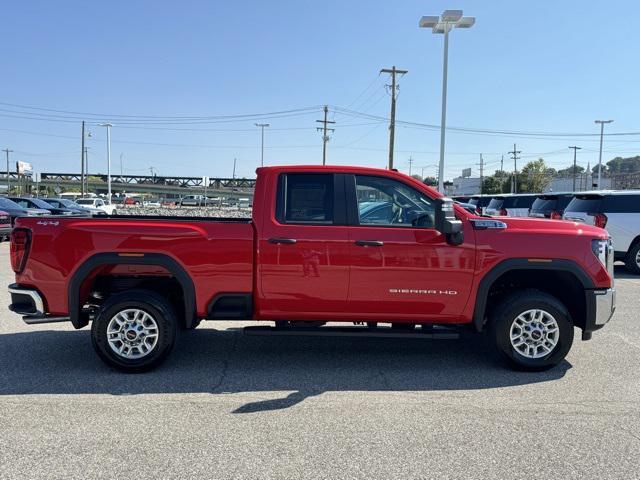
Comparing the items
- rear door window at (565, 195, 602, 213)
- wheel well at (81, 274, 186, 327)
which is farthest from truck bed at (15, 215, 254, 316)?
rear door window at (565, 195, 602, 213)

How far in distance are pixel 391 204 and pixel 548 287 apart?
76.8 inches

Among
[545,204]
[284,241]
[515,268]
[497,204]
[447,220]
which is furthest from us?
[497,204]

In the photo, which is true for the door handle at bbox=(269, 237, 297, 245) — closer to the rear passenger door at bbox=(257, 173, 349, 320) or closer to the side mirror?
the rear passenger door at bbox=(257, 173, 349, 320)

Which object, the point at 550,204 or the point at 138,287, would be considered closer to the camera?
the point at 138,287

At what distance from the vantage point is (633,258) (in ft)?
39.2

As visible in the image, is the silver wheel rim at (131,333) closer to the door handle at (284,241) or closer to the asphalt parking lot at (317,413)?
the asphalt parking lot at (317,413)

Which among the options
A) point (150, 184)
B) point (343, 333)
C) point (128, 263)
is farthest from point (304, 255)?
point (150, 184)

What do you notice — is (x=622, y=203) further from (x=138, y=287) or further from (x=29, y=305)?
(x=29, y=305)

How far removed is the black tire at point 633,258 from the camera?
11.9m

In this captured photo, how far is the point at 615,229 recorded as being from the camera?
11891 millimetres

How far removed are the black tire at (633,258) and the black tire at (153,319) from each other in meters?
11.2

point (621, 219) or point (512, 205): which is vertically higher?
point (512, 205)

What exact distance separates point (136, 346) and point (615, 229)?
1123cm

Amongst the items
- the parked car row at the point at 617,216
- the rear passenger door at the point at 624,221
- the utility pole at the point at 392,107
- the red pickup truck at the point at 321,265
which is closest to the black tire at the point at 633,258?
the parked car row at the point at 617,216
